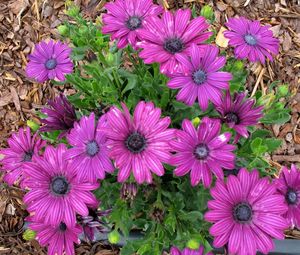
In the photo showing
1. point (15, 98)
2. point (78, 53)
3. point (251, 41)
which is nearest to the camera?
point (251, 41)

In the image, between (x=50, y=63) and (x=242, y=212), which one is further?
(x=50, y=63)

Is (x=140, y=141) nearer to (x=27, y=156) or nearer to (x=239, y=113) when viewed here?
(x=239, y=113)

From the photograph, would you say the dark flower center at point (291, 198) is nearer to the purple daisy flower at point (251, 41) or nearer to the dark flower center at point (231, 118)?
the dark flower center at point (231, 118)

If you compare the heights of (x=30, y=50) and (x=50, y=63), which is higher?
(x=30, y=50)

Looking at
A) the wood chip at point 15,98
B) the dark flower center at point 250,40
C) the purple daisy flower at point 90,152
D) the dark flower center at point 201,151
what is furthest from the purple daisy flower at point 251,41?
the wood chip at point 15,98

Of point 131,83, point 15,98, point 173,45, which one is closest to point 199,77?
point 173,45
